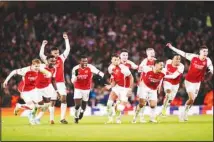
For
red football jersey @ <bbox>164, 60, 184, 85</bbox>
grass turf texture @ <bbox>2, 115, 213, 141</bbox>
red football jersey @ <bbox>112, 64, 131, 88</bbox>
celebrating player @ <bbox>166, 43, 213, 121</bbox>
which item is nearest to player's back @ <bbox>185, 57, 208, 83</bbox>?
celebrating player @ <bbox>166, 43, 213, 121</bbox>

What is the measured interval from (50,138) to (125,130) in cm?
265

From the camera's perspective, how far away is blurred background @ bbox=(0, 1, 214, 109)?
93.3 ft

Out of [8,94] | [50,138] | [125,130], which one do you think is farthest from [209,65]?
[8,94]

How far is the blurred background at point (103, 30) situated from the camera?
28.4 meters

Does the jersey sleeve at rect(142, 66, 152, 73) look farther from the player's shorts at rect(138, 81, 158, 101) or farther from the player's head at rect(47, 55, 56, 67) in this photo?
the player's head at rect(47, 55, 56, 67)

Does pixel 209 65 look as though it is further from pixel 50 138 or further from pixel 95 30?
pixel 95 30

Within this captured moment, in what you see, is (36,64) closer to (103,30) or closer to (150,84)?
(150,84)

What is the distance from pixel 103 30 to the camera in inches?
1257

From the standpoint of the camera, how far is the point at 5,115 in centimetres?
2577

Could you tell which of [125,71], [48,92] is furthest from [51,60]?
[125,71]

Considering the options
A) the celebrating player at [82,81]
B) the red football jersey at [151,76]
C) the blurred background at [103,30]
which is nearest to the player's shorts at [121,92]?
the red football jersey at [151,76]

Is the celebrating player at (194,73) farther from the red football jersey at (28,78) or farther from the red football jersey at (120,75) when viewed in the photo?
the red football jersey at (28,78)

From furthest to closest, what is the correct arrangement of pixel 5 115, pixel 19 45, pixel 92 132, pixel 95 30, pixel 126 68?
pixel 95 30
pixel 19 45
pixel 5 115
pixel 126 68
pixel 92 132

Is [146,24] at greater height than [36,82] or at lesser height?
greater
